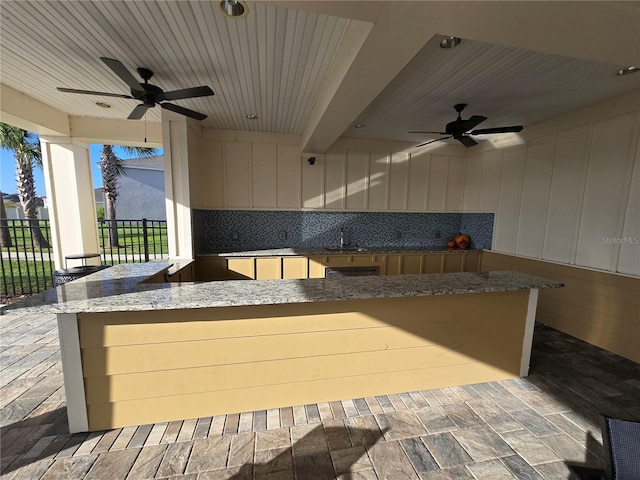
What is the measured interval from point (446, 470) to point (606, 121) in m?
3.83

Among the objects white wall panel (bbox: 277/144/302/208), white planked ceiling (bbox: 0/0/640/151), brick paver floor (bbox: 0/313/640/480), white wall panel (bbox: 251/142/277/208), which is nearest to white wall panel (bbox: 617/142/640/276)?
white planked ceiling (bbox: 0/0/640/151)

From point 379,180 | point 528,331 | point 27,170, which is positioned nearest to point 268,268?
point 379,180

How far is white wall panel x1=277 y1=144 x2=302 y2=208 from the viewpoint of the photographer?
170 inches

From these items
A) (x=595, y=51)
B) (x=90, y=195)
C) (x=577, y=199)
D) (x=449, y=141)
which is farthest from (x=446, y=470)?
(x=90, y=195)

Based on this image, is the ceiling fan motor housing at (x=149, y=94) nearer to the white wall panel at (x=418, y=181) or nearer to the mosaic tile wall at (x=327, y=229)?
the mosaic tile wall at (x=327, y=229)

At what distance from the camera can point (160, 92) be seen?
90.0 inches

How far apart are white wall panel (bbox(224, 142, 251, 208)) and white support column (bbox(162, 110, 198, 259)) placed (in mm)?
710

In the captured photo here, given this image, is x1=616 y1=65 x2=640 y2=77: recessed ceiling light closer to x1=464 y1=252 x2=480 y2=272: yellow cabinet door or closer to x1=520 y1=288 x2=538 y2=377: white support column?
x1=520 y1=288 x2=538 y2=377: white support column

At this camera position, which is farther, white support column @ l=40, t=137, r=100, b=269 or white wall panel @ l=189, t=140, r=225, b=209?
white wall panel @ l=189, t=140, r=225, b=209

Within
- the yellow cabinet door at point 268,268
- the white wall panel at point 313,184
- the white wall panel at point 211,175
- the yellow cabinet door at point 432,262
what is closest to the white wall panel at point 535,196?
the yellow cabinet door at point 432,262

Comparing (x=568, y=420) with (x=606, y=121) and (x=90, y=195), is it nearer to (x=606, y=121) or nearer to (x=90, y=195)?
(x=606, y=121)

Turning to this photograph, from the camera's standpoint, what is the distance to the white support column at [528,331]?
216 cm

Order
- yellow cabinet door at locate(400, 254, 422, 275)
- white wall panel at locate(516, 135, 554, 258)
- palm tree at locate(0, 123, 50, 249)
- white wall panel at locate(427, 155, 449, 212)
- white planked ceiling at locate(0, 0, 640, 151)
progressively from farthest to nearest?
palm tree at locate(0, 123, 50, 249) < white wall panel at locate(427, 155, 449, 212) < yellow cabinet door at locate(400, 254, 422, 275) < white wall panel at locate(516, 135, 554, 258) < white planked ceiling at locate(0, 0, 640, 151)

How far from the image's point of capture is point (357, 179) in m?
4.61
